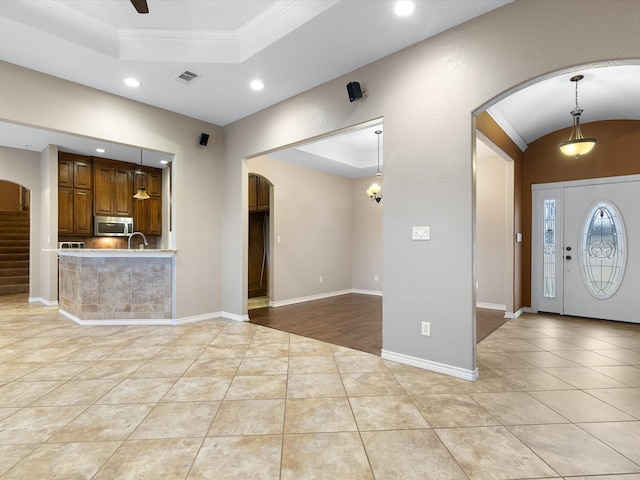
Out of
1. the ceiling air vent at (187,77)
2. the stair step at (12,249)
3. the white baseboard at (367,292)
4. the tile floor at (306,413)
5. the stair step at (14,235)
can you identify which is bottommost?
the white baseboard at (367,292)

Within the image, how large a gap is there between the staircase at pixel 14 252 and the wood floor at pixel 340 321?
6266mm

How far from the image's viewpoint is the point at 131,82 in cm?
374

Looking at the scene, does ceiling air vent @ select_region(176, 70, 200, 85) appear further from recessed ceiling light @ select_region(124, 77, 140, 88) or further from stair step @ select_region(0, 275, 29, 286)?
stair step @ select_region(0, 275, 29, 286)

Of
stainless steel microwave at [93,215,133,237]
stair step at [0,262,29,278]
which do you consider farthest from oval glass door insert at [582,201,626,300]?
stair step at [0,262,29,278]

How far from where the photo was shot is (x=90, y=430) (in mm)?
1947

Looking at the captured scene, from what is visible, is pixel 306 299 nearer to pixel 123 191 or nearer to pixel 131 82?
pixel 131 82

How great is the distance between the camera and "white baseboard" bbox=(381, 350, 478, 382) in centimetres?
268

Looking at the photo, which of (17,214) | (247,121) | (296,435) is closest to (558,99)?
(247,121)

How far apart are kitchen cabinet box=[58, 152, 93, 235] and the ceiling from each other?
3450 millimetres

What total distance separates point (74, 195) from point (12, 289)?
312 cm

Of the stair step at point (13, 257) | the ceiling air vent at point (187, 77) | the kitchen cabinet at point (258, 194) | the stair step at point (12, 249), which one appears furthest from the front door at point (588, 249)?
the stair step at point (12, 249)

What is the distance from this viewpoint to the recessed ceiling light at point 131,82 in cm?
368

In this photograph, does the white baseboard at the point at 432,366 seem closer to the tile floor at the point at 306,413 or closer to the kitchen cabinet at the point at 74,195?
the tile floor at the point at 306,413

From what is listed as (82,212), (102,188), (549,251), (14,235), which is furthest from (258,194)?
(14,235)
